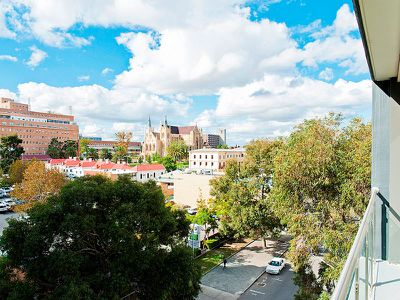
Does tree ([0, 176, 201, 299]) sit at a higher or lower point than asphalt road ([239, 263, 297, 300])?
higher

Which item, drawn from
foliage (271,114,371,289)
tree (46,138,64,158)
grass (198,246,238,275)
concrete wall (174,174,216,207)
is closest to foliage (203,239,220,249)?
grass (198,246,238,275)

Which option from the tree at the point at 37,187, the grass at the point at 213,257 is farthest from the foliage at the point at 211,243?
the tree at the point at 37,187

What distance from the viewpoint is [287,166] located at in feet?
21.5

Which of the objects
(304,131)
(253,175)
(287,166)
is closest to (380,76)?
(287,166)

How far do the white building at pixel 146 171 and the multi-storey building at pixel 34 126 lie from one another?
90.0 feet

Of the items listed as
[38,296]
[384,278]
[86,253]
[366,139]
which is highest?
[366,139]

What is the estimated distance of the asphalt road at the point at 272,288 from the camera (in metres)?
10.3

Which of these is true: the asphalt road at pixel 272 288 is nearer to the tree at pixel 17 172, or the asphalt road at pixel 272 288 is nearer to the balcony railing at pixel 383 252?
the balcony railing at pixel 383 252

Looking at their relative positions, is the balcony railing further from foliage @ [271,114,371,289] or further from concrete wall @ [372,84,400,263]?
foliage @ [271,114,371,289]

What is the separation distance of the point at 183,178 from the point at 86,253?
16.0 metres

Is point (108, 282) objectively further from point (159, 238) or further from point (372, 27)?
point (372, 27)

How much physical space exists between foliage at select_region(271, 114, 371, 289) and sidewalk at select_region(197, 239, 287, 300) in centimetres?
390

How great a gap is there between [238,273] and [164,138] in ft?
190

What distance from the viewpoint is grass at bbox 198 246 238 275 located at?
12.8 m
